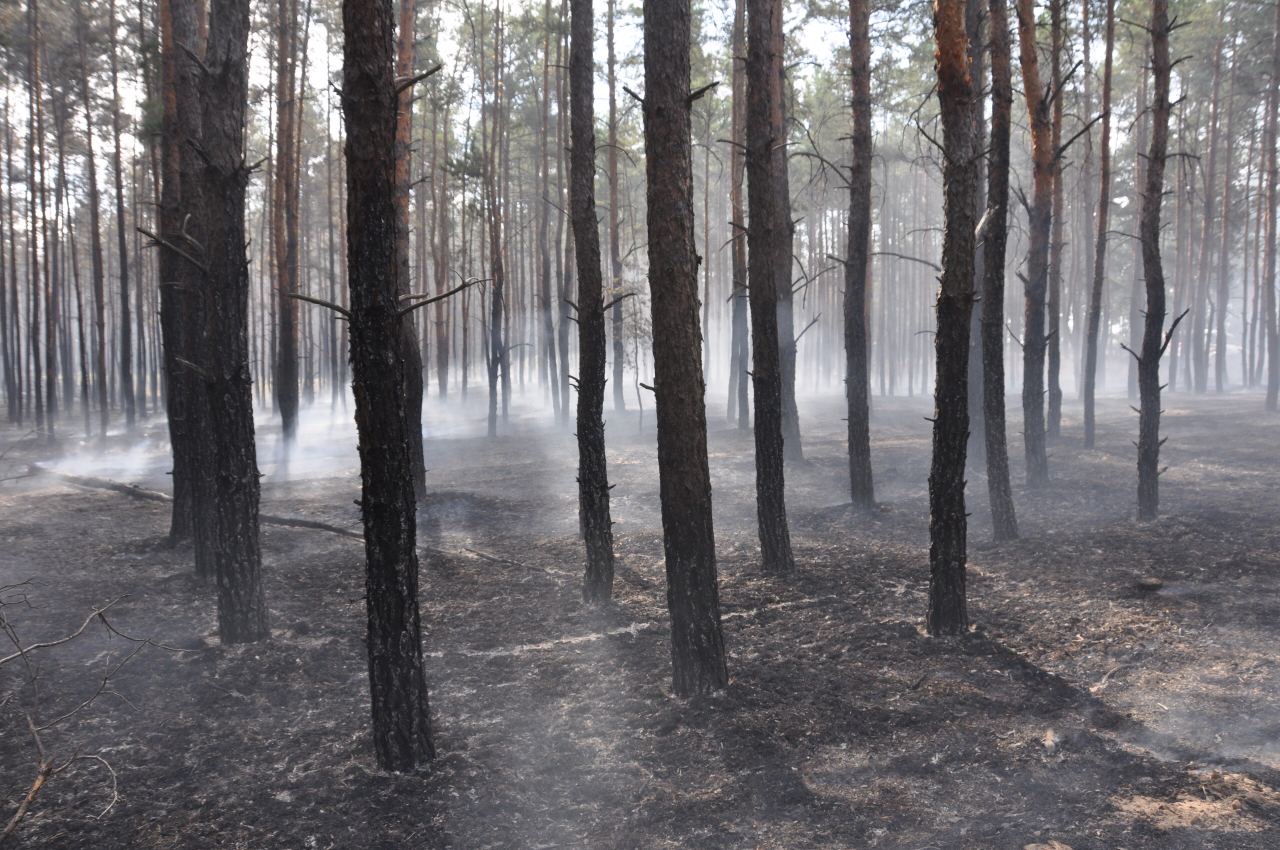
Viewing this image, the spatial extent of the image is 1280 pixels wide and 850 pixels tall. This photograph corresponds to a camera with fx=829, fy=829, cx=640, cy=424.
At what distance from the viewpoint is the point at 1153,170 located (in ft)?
34.0

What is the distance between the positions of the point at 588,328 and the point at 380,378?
390 centimetres

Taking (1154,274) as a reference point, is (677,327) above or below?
below

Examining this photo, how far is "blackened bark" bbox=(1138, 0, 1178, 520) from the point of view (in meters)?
9.98

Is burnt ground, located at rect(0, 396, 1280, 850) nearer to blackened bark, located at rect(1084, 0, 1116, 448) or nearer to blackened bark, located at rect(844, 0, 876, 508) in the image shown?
blackened bark, located at rect(844, 0, 876, 508)

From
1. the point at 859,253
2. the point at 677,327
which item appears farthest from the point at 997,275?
the point at 677,327

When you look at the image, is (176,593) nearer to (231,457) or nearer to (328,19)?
(231,457)

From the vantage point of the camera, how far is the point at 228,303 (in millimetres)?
7016

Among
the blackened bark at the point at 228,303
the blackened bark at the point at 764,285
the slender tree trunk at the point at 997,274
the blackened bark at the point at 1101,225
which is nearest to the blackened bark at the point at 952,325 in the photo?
the blackened bark at the point at 764,285

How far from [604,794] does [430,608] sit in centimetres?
413

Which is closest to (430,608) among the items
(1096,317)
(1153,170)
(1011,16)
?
(1153,170)

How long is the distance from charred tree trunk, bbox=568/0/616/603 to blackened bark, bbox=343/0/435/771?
3596 mm

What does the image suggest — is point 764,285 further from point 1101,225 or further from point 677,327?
point 1101,225

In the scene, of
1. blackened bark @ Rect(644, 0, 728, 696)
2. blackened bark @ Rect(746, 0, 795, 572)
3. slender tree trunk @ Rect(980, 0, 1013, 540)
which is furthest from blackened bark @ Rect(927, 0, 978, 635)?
slender tree trunk @ Rect(980, 0, 1013, 540)

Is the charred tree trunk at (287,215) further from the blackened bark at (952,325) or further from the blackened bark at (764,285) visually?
the blackened bark at (952,325)
